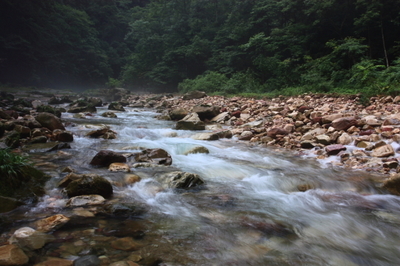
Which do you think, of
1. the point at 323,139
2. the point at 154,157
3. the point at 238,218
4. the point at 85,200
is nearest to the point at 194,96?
the point at 323,139

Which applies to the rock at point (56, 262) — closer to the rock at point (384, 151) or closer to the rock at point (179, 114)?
the rock at point (384, 151)

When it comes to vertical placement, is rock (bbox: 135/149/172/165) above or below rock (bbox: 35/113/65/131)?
below

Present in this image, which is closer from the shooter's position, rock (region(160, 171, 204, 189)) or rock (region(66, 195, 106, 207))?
rock (region(66, 195, 106, 207))

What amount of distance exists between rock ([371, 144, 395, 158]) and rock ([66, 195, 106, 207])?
480 cm

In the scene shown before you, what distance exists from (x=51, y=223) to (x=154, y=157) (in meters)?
2.65

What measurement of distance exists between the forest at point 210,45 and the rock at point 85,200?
9327 mm

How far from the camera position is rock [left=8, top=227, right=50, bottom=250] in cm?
180

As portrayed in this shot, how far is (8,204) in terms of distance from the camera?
2.40 meters

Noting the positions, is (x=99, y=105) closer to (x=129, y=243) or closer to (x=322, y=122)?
(x=322, y=122)

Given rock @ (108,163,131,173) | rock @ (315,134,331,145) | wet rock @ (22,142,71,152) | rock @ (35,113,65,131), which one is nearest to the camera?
rock @ (108,163,131,173)

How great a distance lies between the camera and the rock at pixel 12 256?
1.52 metres

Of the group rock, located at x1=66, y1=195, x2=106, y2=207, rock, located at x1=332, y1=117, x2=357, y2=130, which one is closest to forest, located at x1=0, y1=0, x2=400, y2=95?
rock, located at x1=332, y1=117, x2=357, y2=130

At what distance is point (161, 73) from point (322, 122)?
2436cm

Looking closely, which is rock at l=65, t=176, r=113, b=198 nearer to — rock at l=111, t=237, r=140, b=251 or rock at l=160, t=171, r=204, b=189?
rock at l=160, t=171, r=204, b=189
